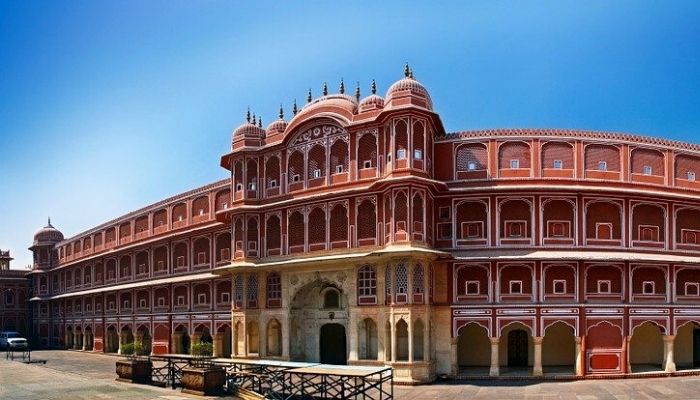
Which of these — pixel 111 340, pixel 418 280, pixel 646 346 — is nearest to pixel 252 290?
pixel 418 280

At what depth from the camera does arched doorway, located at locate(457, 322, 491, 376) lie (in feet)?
120

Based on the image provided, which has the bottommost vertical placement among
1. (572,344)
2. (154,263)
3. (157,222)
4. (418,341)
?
(572,344)

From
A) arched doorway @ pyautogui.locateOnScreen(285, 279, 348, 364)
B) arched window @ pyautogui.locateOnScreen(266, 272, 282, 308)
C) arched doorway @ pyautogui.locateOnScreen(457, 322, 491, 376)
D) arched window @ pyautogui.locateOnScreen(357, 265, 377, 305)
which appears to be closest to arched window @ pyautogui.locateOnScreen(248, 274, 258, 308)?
arched window @ pyautogui.locateOnScreen(266, 272, 282, 308)

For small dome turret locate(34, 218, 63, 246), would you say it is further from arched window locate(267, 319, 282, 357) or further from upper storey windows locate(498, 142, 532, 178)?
upper storey windows locate(498, 142, 532, 178)

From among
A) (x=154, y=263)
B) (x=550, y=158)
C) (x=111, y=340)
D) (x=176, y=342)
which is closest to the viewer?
(x=550, y=158)

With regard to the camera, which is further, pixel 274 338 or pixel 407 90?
pixel 274 338

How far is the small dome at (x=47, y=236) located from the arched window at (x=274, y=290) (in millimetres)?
48432

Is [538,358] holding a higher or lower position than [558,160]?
lower

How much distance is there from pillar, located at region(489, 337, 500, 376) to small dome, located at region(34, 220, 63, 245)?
60.2 meters

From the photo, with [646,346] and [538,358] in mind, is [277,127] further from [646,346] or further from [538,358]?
[646,346]

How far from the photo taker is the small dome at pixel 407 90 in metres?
34.2

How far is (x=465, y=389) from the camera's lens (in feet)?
98.5

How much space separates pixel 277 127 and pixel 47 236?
4814 cm

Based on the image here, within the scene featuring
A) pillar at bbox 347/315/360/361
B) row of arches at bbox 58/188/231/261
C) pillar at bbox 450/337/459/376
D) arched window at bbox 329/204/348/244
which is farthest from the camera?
row of arches at bbox 58/188/231/261
